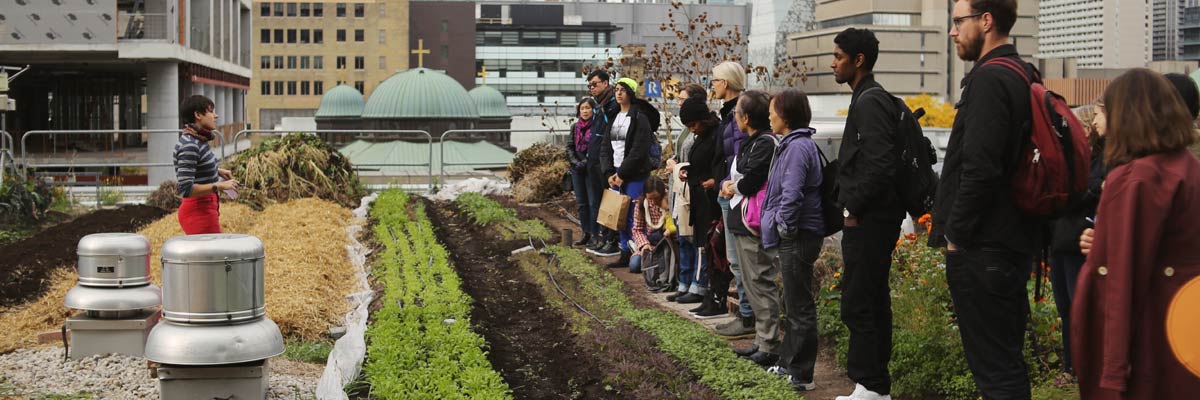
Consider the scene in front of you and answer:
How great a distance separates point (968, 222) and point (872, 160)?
115 centimetres

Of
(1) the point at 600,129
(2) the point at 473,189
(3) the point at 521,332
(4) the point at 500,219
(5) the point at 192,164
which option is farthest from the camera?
(2) the point at 473,189

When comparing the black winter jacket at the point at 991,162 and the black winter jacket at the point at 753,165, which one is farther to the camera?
the black winter jacket at the point at 753,165

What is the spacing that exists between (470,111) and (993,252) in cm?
5907

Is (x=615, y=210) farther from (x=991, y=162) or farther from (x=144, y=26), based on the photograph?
(x=144, y=26)

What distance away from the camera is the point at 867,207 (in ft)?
21.0

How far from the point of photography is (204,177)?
890 cm

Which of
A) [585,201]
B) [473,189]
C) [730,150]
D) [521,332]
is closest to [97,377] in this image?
[521,332]

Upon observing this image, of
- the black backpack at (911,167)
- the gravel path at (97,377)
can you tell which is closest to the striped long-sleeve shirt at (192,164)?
the gravel path at (97,377)

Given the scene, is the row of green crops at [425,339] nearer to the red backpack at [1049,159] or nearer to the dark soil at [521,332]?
the dark soil at [521,332]

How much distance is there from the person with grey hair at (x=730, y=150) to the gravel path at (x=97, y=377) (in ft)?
9.60

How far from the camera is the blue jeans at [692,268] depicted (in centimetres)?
1043

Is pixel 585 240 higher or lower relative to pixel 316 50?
lower

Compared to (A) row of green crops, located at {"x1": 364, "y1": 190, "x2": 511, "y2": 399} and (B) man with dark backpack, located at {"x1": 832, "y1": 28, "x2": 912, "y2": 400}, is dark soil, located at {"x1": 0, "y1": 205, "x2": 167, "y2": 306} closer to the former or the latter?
(A) row of green crops, located at {"x1": 364, "y1": 190, "x2": 511, "y2": 399}

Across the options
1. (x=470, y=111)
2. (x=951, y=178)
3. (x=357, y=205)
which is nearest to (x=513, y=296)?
(x=951, y=178)
